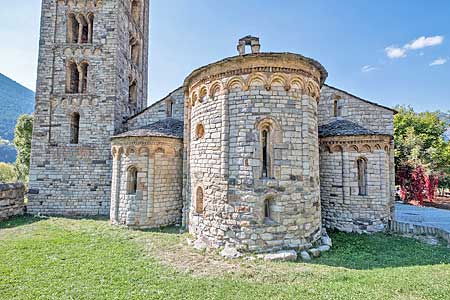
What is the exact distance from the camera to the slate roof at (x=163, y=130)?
1119 cm

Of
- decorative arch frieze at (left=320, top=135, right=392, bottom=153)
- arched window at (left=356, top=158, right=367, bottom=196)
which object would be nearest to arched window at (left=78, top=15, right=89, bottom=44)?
decorative arch frieze at (left=320, top=135, right=392, bottom=153)

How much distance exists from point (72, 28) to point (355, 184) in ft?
59.6

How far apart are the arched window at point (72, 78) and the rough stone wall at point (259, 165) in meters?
11.0

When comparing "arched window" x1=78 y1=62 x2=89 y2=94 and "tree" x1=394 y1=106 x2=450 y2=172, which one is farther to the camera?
"tree" x1=394 y1=106 x2=450 y2=172

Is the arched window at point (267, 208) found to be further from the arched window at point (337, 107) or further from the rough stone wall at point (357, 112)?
the arched window at point (337, 107)

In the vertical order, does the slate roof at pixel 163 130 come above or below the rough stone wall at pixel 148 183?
above

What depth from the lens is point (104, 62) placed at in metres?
14.6

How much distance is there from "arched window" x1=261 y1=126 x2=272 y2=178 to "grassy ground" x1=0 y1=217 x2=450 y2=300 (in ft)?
8.80

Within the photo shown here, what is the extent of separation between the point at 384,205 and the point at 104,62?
16.3m

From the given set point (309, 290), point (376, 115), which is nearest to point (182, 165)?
point (309, 290)

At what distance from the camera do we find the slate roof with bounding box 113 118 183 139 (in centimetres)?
1119

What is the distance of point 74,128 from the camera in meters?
14.9

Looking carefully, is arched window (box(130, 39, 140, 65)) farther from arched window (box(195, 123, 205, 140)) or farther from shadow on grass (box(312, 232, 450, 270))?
shadow on grass (box(312, 232, 450, 270))

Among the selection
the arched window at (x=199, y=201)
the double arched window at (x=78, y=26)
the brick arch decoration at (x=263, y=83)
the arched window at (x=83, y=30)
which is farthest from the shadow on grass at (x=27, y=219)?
the arched window at (x=83, y=30)
